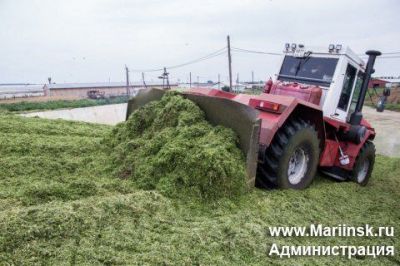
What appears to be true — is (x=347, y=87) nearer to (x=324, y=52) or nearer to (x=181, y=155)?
(x=324, y=52)

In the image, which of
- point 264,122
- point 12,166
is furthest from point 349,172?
point 12,166

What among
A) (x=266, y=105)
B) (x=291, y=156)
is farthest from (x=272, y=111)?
(x=291, y=156)

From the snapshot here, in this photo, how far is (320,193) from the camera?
16.7 ft

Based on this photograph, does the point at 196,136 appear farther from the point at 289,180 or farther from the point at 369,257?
the point at 369,257

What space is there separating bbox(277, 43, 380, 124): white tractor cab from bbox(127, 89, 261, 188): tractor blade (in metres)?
2.06

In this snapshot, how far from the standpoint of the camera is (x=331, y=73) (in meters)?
6.11

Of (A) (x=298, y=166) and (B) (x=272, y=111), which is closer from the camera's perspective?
(B) (x=272, y=111)

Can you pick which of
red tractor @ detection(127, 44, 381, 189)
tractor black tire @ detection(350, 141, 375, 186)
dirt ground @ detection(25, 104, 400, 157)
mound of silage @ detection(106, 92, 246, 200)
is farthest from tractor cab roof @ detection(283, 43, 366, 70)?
dirt ground @ detection(25, 104, 400, 157)

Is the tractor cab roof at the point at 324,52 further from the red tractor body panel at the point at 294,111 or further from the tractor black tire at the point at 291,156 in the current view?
the tractor black tire at the point at 291,156

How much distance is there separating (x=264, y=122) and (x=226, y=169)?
3.21 feet

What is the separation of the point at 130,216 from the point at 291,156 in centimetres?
241

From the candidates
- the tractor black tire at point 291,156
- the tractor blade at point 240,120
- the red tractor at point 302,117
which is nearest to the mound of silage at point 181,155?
the tractor blade at point 240,120

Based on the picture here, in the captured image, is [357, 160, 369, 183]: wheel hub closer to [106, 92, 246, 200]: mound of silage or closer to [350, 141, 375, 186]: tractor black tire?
[350, 141, 375, 186]: tractor black tire

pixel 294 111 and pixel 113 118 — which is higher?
pixel 294 111
